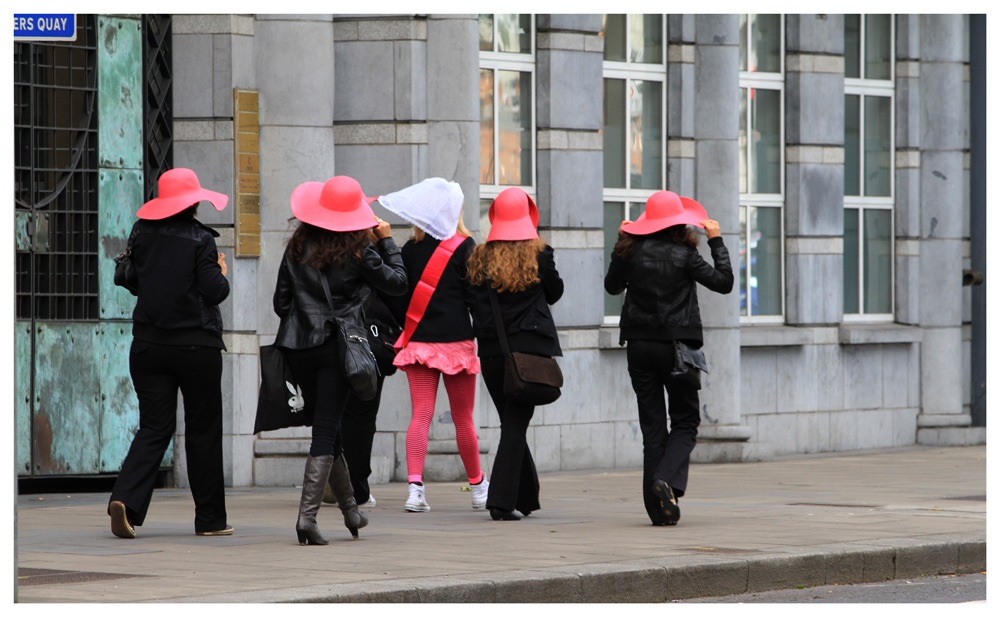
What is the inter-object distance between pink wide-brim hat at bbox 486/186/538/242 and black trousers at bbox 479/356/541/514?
0.71 m

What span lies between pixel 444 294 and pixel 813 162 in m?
6.57

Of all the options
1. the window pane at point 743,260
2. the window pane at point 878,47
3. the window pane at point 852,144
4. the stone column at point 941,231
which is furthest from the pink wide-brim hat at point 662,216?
the stone column at point 941,231

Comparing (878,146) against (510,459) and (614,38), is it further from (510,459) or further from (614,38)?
(510,459)

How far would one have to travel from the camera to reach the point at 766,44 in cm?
1507

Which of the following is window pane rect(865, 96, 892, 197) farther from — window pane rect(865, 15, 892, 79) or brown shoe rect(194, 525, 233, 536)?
brown shoe rect(194, 525, 233, 536)

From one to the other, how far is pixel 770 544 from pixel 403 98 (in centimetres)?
521

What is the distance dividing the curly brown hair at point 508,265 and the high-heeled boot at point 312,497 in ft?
5.75

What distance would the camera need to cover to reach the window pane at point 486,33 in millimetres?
12828

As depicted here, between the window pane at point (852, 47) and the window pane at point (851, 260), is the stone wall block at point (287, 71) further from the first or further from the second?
the window pane at point (851, 260)

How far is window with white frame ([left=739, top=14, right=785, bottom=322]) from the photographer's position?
49.1 feet

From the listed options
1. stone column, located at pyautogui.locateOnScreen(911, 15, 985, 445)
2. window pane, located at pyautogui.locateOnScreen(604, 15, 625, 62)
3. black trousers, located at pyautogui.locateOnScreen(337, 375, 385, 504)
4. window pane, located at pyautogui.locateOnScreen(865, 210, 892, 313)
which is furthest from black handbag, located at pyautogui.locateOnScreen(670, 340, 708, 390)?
stone column, located at pyautogui.locateOnScreen(911, 15, 985, 445)

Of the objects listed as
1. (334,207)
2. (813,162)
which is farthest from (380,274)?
(813,162)
